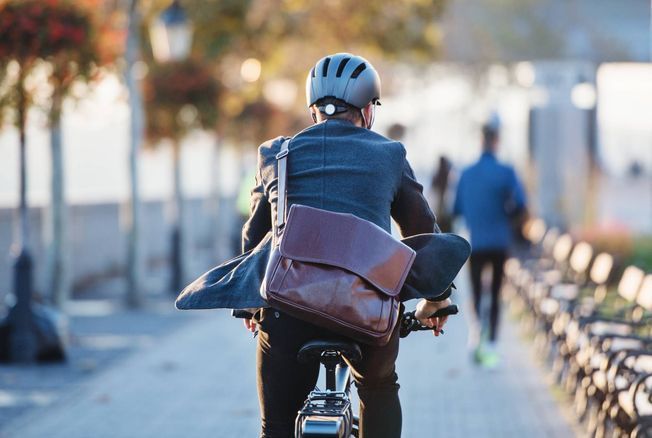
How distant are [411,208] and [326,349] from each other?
0.65 meters

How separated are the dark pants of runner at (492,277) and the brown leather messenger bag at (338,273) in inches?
280

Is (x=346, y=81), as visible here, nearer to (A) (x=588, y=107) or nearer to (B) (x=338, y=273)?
(B) (x=338, y=273)

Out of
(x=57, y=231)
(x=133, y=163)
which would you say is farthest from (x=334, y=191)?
(x=133, y=163)

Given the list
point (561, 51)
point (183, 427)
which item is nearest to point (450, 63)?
point (561, 51)

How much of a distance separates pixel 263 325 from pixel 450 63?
20.8 meters

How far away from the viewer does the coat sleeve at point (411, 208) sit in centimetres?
490

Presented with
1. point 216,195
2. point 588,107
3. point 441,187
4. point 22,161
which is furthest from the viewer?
point 216,195

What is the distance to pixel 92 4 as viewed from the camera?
13430 millimetres

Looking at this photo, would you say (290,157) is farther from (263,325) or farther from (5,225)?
(5,225)

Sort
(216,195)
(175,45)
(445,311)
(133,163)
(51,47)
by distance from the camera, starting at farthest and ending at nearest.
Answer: (216,195) < (175,45) < (133,163) < (51,47) < (445,311)

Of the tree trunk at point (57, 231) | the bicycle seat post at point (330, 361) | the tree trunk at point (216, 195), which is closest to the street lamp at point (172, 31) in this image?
the tree trunk at point (57, 231)

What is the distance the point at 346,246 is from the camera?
14.9ft

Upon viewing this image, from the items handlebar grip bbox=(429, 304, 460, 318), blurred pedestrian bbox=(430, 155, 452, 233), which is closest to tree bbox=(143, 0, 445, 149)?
blurred pedestrian bbox=(430, 155, 452, 233)

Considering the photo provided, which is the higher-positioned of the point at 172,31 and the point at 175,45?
the point at 172,31
